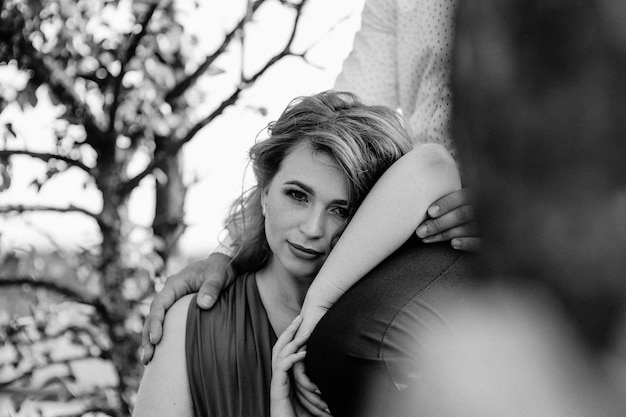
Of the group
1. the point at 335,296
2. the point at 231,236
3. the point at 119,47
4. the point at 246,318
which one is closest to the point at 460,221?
the point at 335,296

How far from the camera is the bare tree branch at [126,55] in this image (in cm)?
297

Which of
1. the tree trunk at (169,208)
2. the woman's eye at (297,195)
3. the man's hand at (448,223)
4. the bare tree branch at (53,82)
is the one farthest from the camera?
the tree trunk at (169,208)

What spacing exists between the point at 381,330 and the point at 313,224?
0.66 metres

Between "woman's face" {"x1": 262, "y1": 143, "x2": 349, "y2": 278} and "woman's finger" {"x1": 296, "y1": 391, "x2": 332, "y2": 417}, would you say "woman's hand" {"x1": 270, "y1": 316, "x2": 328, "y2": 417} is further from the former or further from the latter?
"woman's face" {"x1": 262, "y1": 143, "x2": 349, "y2": 278}

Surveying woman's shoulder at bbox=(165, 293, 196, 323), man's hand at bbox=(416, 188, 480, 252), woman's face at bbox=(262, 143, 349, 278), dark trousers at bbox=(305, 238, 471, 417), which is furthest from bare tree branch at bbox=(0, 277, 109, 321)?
man's hand at bbox=(416, 188, 480, 252)

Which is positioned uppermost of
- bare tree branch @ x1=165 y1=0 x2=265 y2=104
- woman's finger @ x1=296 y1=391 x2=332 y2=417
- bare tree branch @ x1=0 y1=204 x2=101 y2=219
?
bare tree branch @ x1=165 y1=0 x2=265 y2=104

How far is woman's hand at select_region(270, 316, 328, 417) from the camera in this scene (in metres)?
1.83

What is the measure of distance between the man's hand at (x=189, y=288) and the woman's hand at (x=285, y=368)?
0.45 m

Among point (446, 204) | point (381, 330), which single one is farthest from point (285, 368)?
point (446, 204)

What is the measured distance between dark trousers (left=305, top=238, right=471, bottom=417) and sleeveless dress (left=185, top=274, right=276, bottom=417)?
1.49 feet

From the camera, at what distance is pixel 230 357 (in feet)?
7.36

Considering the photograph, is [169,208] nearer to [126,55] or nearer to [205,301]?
[126,55]

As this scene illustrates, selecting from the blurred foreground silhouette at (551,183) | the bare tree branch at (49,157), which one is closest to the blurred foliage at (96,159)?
the bare tree branch at (49,157)

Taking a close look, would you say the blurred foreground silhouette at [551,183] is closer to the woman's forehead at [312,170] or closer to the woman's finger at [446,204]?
the woman's finger at [446,204]
